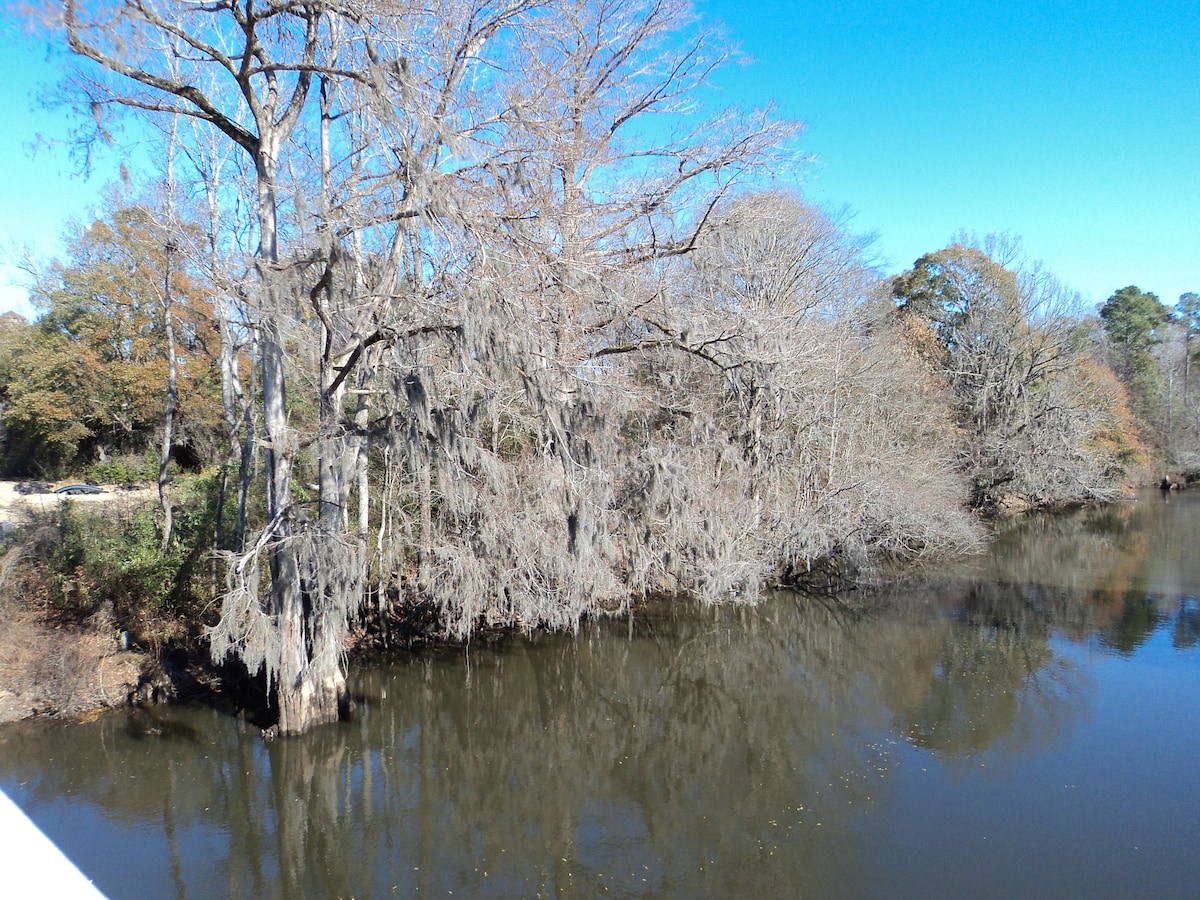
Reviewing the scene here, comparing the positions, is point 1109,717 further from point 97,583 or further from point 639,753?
point 97,583

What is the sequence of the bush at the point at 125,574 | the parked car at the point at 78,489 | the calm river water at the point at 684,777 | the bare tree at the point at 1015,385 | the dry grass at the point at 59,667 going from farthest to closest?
1. the bare tree at the point at 1015,385
2. the parked car at the point at 78,489
3. the bush at the point at 125,574
4. the dry grass at the point at 59,667
5. the calm river water at the point at 684,777

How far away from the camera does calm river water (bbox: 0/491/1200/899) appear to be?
6.09 metres

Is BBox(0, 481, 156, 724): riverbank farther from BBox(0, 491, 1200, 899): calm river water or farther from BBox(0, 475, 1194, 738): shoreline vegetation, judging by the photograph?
BBox(0, 491, 1200, 899): calm river water

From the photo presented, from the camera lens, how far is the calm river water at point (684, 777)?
6.09 meters

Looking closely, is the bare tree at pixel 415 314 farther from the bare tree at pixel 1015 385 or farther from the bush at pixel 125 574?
the bare tree at pixel 1015 385

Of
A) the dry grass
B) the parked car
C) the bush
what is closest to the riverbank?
the dry grass

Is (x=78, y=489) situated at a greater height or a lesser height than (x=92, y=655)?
greater

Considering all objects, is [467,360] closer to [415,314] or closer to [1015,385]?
[415,314]

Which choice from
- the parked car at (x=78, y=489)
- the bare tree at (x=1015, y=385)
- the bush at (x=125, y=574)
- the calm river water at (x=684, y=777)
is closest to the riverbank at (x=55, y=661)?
the bush at (x=125, y=574)

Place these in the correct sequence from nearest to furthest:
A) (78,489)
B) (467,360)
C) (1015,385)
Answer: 1. (467,360)
2. (78,489)
3. (1015,385)

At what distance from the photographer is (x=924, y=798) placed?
284 inches

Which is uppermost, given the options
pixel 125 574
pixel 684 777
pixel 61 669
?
pixel 125 574

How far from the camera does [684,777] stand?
25.6 feet

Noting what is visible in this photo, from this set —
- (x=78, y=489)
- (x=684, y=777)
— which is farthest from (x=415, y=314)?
(x=78, y=489)
